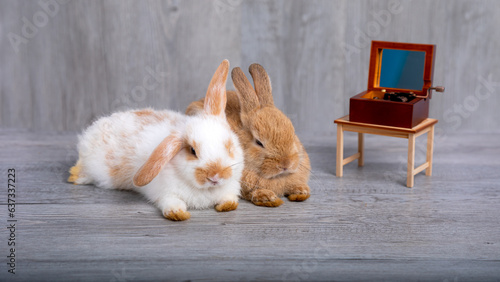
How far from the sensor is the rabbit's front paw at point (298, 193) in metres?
1.89

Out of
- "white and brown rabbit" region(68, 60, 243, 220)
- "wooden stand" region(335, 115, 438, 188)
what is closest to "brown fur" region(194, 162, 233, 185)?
"white and brown rabbit" region(68, 60, 243, 220)

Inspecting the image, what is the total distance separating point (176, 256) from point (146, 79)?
57.0 inches

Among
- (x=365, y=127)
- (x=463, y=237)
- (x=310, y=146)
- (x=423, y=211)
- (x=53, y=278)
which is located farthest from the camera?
(x=310, y=146)

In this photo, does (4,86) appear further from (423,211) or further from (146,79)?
(423,211)

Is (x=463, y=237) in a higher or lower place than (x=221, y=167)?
lower

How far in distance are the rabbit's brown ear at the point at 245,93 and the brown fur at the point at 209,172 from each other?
27 cm

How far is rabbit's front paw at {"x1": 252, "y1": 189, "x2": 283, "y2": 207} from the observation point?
1.84 metres

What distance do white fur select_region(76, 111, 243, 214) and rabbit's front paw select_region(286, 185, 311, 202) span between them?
0.19 metres

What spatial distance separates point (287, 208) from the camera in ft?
6.05

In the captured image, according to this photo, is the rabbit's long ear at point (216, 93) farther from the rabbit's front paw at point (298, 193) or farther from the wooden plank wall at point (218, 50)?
the wooden plank wall at point (218, 50)

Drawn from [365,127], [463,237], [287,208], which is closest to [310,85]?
[365,127]

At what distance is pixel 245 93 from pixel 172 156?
348mm

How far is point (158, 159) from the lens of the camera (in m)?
1.67

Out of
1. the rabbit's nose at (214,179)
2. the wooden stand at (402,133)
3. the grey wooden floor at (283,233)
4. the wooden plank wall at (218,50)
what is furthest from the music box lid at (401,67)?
the rabbit's nose at (214,179)
